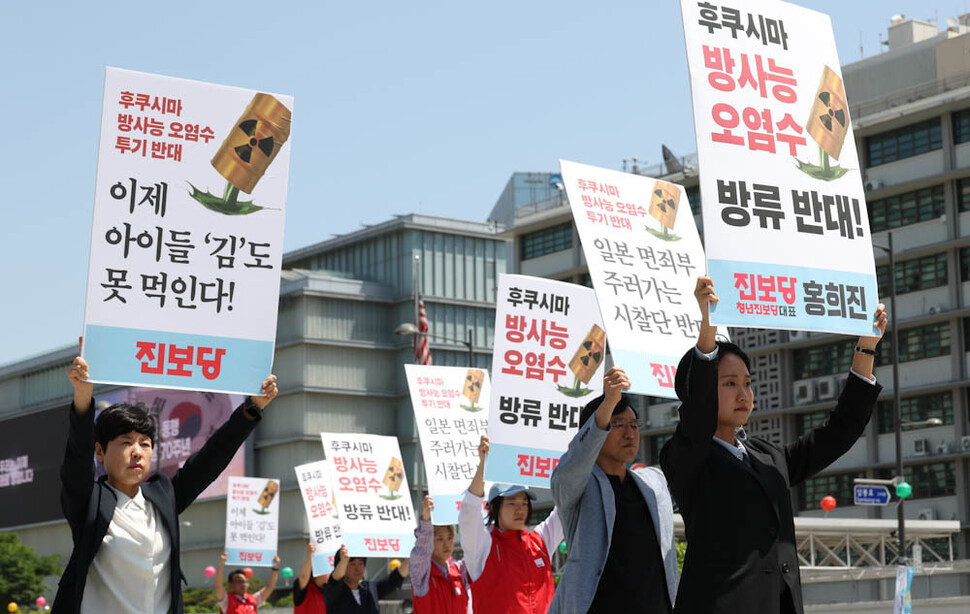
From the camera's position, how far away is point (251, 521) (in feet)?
87.2

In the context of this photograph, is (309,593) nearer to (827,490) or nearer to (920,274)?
(920,274)

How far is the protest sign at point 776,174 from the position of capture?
734cm

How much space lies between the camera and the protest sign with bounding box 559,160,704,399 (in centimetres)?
1177

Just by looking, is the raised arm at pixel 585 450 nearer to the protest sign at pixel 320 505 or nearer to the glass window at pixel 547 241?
the protest sign at pixel 320 505

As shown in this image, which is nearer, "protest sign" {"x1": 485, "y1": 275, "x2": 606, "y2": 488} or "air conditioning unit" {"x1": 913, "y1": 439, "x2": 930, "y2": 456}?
"protest sign" {"x1": 485, "y1": 275, "x2": 606, "y2": 488}

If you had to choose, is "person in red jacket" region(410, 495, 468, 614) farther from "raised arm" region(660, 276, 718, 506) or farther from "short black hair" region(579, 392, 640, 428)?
"raised arm" region(660, 276, 718, 506)

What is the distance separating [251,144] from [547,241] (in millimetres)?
58204

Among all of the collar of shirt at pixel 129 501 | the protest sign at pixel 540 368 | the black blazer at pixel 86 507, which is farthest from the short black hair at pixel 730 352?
the protest sign at pixel 540 368

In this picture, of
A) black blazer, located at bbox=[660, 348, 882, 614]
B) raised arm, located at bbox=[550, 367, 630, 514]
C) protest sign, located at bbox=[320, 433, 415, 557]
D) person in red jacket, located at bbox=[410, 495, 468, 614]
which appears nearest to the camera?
black blazer, located at bbox=[660, 348, 882, 614]

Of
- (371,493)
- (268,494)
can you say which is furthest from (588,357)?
(268,494)

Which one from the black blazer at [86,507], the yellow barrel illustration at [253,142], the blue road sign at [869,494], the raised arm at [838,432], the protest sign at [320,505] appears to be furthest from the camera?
the blue road sign at [869,494]

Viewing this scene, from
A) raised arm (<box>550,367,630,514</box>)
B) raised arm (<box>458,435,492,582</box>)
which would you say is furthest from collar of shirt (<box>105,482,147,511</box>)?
raised arm (<box>458,435,492,582</box>)

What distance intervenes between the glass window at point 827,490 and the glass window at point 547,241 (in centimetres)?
1554

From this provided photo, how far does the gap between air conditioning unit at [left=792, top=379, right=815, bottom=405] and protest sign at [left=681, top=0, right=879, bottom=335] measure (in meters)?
47.3
